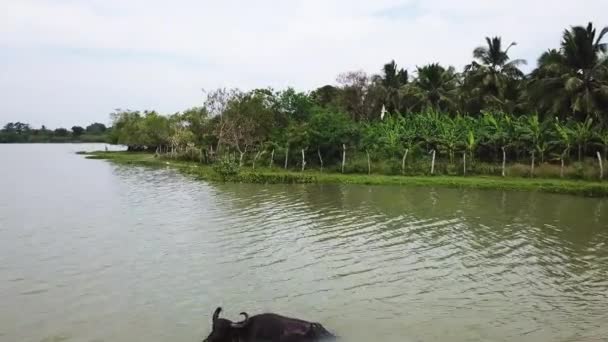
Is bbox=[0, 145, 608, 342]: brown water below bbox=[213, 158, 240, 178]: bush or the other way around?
below

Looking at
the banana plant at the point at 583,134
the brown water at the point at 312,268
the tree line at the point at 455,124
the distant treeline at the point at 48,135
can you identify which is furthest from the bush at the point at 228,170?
the distant treeline at the point at 48,135

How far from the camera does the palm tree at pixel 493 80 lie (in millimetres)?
43406

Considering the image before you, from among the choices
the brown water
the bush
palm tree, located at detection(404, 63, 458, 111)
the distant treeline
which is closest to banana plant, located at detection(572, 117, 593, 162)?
the brown water

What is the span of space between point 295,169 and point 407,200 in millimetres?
15377

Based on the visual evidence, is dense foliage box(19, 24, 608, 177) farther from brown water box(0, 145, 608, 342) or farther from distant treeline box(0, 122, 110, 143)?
distant treeline box(0, 122, 110, 143)

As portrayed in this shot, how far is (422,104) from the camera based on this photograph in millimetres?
49375

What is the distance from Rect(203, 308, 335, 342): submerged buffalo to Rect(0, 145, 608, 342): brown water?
841 mm

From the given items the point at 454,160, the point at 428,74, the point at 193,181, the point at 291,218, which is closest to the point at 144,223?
the point at 291,218

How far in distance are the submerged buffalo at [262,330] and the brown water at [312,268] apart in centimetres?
84

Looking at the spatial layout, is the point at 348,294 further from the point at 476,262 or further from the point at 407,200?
the point at 407,200

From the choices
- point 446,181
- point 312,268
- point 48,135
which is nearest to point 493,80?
point 446,181

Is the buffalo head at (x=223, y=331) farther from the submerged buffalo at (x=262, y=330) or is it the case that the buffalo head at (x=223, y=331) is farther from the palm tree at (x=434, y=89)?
the palm tree at (x=434, y=89)

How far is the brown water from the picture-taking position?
894 cm

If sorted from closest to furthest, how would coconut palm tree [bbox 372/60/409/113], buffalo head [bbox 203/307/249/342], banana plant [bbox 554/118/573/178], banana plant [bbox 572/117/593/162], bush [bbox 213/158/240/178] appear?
buffalo head [bbox 203/307/249/342], banana plant [bbox 572/117/593/162], banana plant [bbox 554/118/573/178], bush [bbox 213/158/240/178], coconut palm tree [bbox 372/60/409/113]
